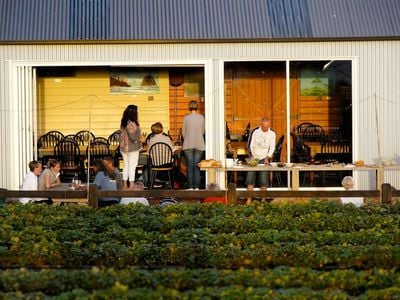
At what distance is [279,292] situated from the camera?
601cm

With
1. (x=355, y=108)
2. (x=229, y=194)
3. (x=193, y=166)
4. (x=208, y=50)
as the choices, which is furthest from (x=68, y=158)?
(x=229, y=194)

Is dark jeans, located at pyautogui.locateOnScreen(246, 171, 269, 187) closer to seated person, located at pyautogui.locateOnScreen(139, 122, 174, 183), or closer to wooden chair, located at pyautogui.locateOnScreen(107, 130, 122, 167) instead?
seated person, located at pyautogui.locateOnScreen(139, 122, 174, 183)

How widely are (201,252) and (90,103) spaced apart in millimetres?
8983

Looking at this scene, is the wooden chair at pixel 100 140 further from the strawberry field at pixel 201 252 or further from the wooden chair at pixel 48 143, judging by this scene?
the strawberry field at pixel 201 252

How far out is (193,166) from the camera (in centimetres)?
1300

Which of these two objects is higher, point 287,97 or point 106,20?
point 106,20

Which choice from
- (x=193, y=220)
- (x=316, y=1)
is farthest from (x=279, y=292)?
(x=316, y=1)

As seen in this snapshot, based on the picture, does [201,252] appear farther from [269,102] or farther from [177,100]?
[177,100]

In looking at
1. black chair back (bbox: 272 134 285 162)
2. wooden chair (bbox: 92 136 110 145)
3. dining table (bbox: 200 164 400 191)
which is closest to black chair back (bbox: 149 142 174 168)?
dining table (bbox: 200 164 400 191)

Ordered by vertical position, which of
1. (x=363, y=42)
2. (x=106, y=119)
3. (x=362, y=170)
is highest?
(x=363, y=42)

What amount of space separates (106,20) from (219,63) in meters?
1.94

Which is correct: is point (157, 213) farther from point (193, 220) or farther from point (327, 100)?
point (327, 100)

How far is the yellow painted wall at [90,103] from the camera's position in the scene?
1577 cm

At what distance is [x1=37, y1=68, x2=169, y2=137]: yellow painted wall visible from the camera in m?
15.8
